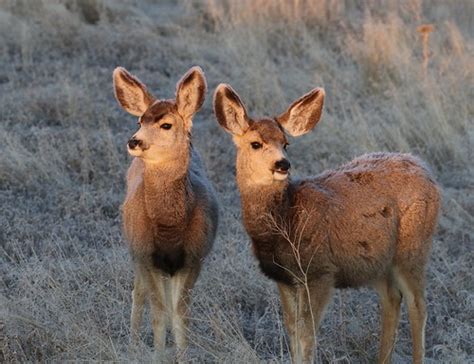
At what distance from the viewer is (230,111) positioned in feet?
18.9

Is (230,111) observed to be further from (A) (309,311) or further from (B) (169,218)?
(A) (309,311)

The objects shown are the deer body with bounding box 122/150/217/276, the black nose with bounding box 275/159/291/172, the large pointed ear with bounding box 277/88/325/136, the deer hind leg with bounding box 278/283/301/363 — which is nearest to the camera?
the black nose with bounding box 275/159/291/172

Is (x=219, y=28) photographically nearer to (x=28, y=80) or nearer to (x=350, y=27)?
(x=350, y=27)

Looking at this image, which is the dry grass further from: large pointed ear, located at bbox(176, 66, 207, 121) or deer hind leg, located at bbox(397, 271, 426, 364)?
large pointed ear, located at bbox(176, 66, 207, 121)

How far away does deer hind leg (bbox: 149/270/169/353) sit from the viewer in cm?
602

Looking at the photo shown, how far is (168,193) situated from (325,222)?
3.66 feet

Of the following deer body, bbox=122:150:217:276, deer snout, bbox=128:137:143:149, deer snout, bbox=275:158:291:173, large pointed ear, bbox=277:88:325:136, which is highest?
large pointed ear, bbox=277:88:325:136

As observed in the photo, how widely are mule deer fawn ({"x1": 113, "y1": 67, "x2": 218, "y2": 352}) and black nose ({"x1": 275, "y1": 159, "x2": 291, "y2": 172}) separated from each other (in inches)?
33.4

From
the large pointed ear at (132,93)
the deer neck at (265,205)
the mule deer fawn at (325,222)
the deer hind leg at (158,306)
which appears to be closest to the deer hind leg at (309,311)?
the mule deer fawn at (325,222)

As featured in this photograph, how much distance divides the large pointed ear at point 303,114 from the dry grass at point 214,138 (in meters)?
1.36

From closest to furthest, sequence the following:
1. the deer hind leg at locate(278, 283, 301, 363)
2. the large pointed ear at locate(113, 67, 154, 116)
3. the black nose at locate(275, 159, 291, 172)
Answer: the black nose at locate(275, 159, 291, 172) < the deer hind leg at locate(278, 283, 301, 363) < the large pointed ear at locate(113, 67, 154, 116)

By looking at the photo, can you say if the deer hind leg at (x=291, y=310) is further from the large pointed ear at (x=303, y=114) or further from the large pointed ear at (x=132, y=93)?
the large pointed ear at (x=132, y=93)

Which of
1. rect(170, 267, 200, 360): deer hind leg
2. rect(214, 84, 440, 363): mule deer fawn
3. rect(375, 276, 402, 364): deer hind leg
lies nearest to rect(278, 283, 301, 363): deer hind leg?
rect(214, 84, 440, 363): mule deer fawn

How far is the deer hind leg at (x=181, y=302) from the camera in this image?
599 cm
